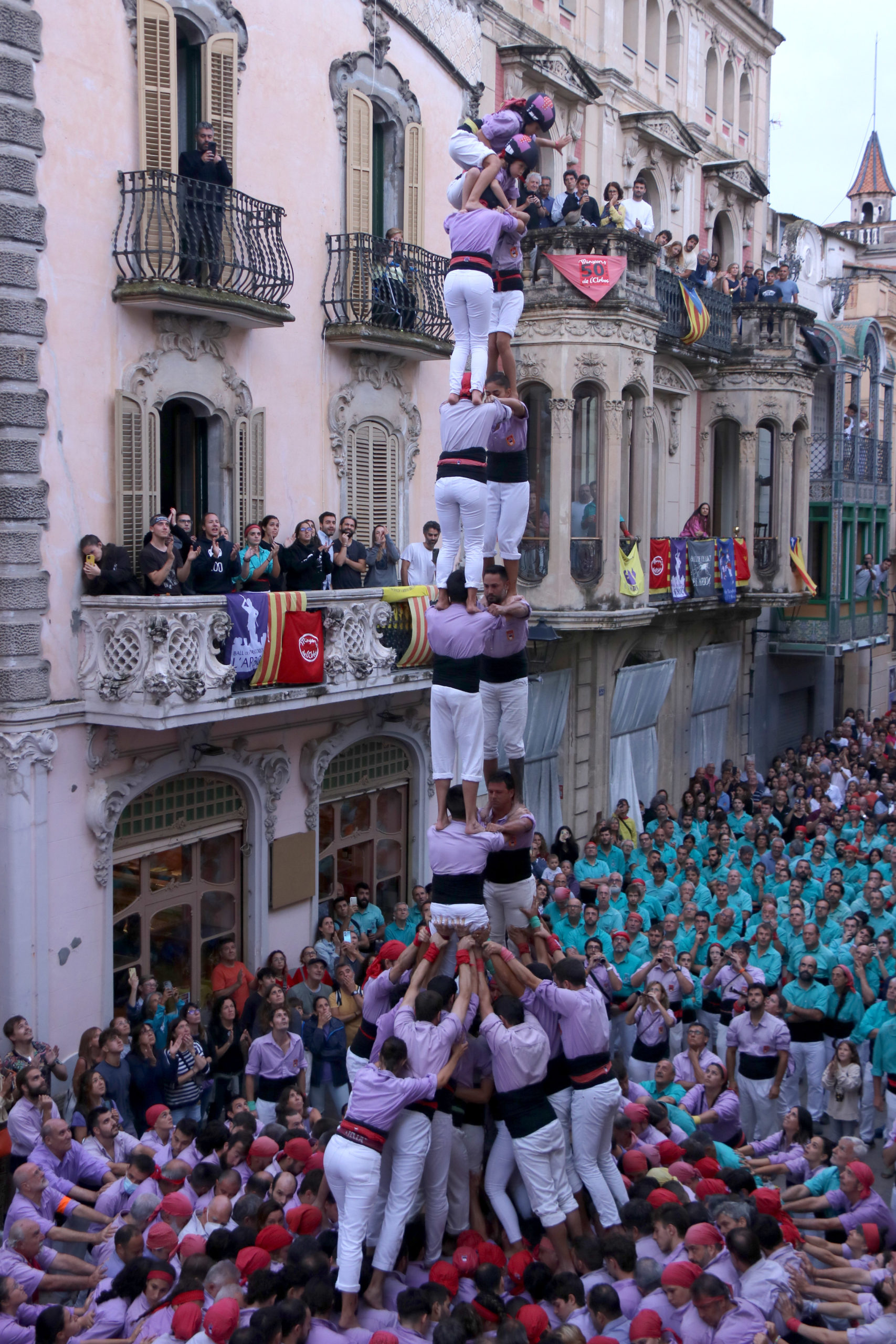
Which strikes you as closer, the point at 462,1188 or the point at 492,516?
the point at 462,1188

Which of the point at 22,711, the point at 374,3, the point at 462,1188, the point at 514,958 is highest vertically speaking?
the point at 374,3

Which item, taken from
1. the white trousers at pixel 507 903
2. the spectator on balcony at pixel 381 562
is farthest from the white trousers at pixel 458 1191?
the spectator on balcony at pixel 381 562

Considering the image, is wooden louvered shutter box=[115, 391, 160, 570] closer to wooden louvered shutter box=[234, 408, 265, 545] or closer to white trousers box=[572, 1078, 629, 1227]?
wooden louvered shutter box=[234, 408, 265, 545]

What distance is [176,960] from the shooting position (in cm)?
1500

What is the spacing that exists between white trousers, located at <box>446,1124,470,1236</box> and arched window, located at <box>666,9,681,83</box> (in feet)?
76.9

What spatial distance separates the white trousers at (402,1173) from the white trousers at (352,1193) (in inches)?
8.8

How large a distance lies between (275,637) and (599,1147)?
23.3ft

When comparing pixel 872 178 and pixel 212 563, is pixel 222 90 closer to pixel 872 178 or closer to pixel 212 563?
pixel 212 563

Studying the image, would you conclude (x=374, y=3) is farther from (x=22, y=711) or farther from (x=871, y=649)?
(x=871, y=649)

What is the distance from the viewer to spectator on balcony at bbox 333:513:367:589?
1642 cm

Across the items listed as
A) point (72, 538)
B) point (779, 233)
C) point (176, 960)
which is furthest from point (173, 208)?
point (779, 233)

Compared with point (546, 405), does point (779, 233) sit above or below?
above

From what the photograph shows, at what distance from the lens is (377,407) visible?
718 inches

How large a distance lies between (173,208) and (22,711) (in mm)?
5640
